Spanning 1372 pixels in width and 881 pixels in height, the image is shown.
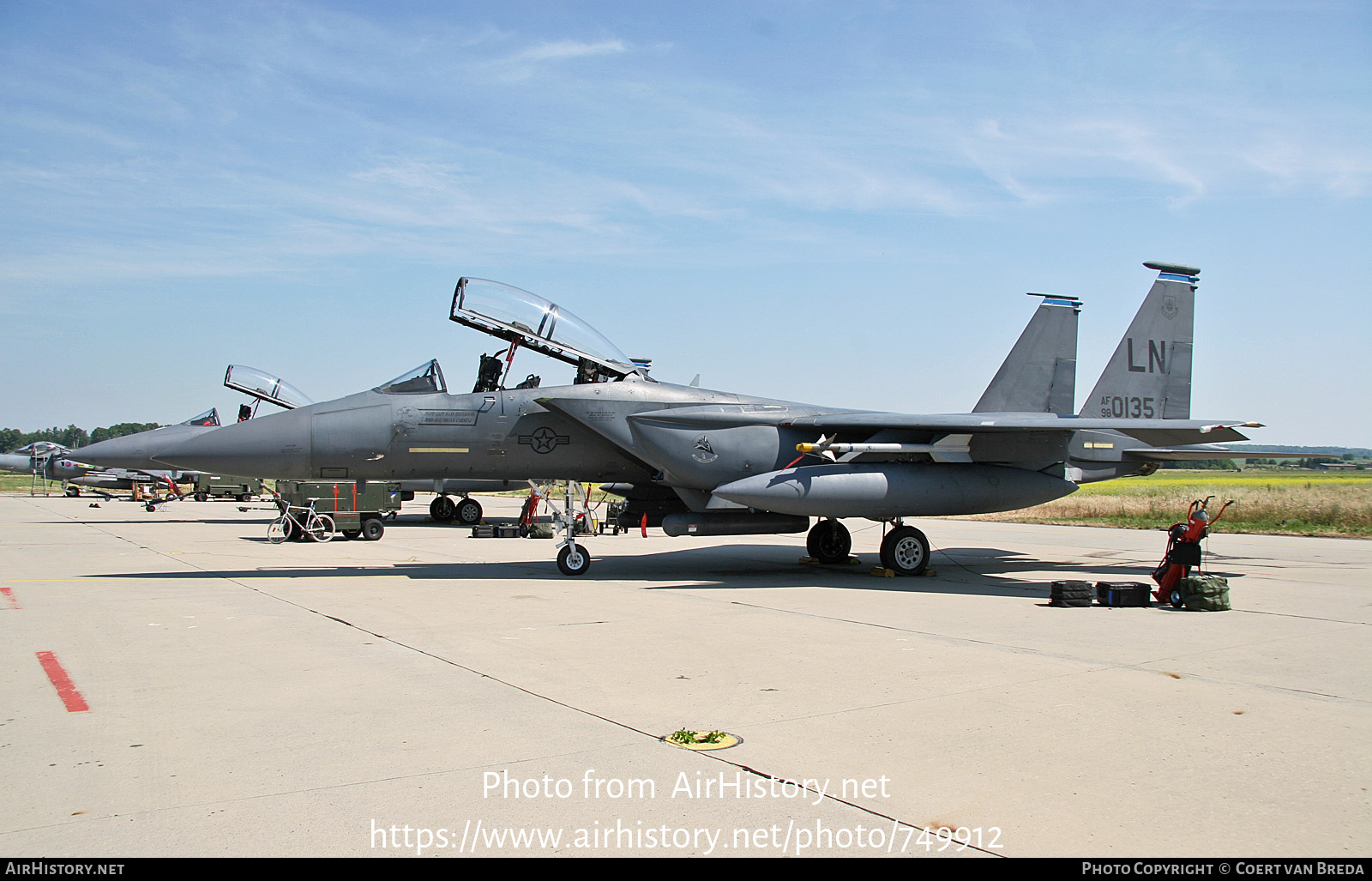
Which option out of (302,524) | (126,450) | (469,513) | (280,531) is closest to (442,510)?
(469,513)

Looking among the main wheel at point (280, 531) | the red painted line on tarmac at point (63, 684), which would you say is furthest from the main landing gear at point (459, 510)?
the red painted line on tarmac at point (63, 684)

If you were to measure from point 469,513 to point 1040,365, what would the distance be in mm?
15059

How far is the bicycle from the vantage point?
1809 cm

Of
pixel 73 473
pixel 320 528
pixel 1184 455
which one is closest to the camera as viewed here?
pixel 1184 455

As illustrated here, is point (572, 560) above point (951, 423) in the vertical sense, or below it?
below

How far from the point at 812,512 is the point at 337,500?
11.3 meters

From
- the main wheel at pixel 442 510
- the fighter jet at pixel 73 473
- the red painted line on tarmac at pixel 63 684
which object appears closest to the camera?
the red painted line on tarmac at pixel 63 684

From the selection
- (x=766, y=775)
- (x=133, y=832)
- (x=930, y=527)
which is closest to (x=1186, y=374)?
(x=930, y=527)

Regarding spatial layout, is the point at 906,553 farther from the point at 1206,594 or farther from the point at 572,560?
the point at 572,560

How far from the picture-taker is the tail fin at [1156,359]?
14.8 metres

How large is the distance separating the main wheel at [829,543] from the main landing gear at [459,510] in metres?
12.2

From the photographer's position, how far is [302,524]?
722 inches

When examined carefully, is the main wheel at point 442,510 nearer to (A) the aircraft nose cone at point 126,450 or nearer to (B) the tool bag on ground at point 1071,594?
(A) the aircraft nose cone at point 126,450

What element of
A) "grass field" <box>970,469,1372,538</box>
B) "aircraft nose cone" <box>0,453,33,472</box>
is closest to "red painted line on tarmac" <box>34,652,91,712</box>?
"grass field" <box>970,469,1372,538</box>
